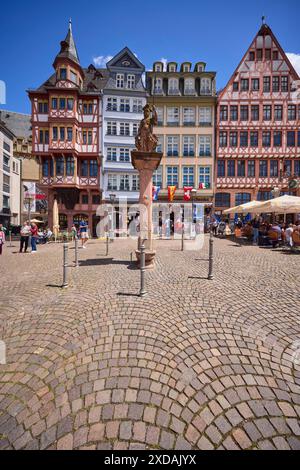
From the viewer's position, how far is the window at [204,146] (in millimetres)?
25547

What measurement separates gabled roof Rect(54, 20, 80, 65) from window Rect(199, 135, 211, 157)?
15228 mm

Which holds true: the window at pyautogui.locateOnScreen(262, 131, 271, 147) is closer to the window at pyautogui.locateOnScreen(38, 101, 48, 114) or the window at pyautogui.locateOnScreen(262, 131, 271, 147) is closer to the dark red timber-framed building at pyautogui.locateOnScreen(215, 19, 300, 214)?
the dark red timber-framed building at pyautogui.locateOnScreen(215, 19, 300, 214)

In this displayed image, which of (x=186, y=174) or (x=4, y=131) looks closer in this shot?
(x=186, y=174)

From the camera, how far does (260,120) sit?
25000 mm

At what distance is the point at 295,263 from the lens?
25.2 feet

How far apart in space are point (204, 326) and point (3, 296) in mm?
4099

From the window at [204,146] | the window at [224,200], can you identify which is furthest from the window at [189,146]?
the window at [224,200]

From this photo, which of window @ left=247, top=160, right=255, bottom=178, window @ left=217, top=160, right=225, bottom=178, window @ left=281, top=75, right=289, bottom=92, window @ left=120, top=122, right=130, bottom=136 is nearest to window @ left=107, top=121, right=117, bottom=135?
window @ left=120, top=122, right=130, bottom=136

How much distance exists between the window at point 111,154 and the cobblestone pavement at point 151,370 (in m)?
21.6

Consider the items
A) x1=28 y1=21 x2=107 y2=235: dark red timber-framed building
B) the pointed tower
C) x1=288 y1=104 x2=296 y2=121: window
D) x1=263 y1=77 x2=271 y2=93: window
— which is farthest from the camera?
x1=263 y1=77 x2=271 y2=93: window

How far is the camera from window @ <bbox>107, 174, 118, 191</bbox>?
24.2 metres

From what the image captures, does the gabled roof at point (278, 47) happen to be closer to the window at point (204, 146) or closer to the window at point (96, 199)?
the window at point (204, 146)
